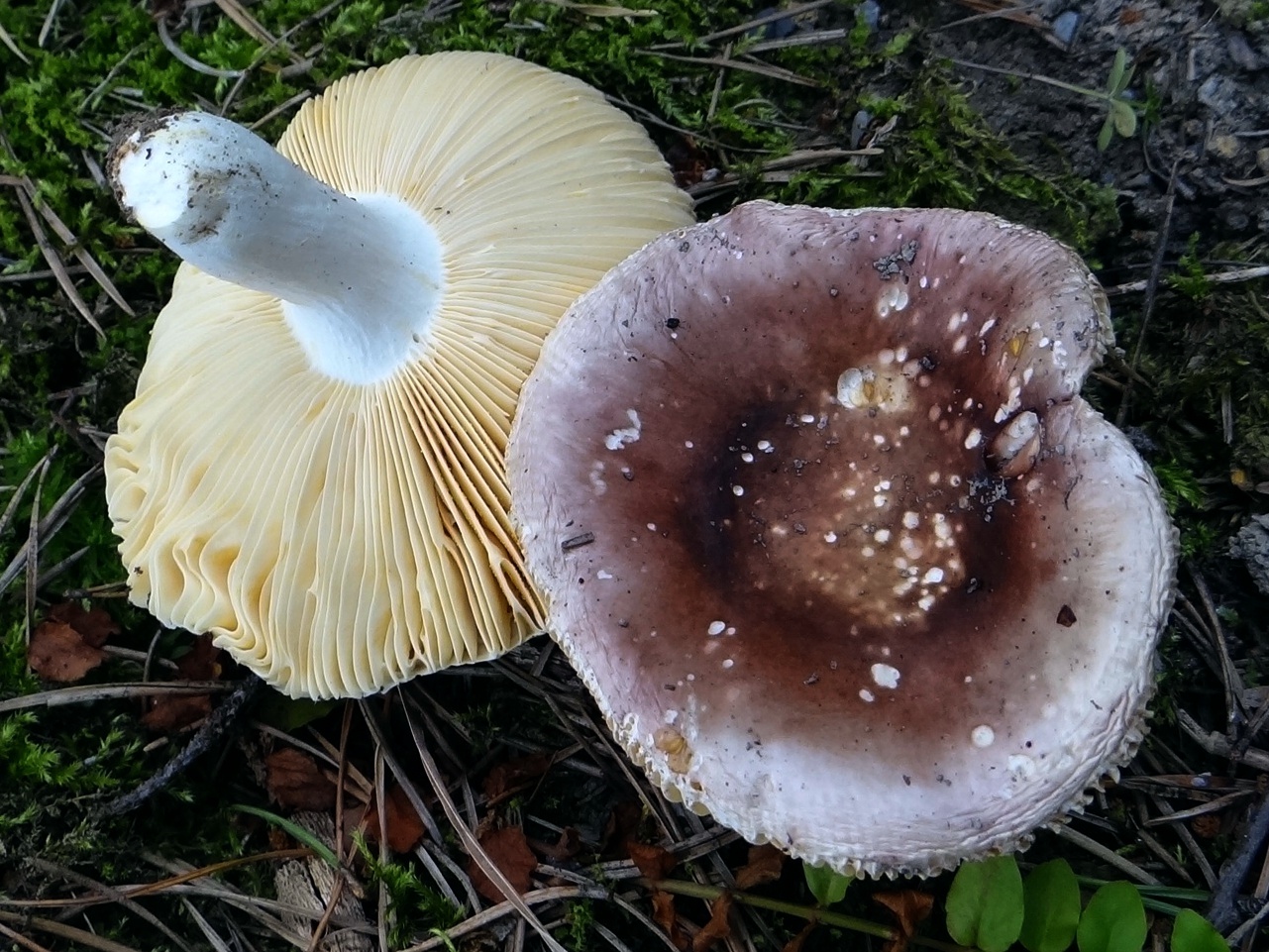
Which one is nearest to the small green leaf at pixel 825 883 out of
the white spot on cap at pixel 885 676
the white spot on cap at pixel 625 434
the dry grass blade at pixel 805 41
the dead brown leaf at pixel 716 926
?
the dead brown leaf at pixel 716 926

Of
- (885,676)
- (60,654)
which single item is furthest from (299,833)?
(885,676)

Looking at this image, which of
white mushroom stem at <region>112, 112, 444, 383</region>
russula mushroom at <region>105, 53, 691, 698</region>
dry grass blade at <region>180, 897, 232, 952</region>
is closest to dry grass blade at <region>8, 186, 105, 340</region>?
russula mushroom at <region>105, 53, 691, 698</region>

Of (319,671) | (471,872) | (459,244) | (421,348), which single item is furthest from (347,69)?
(471,872)

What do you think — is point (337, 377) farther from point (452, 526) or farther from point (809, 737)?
point (809, 737)

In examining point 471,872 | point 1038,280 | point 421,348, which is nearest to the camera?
point 1038,280

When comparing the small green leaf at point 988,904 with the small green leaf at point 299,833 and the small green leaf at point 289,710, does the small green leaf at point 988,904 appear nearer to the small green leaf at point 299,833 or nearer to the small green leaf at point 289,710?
the small green leaf at point 299,833

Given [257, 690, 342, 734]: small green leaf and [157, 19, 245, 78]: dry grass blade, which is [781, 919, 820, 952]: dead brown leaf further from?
[157, 19, 245, 78]: dry grass blade
